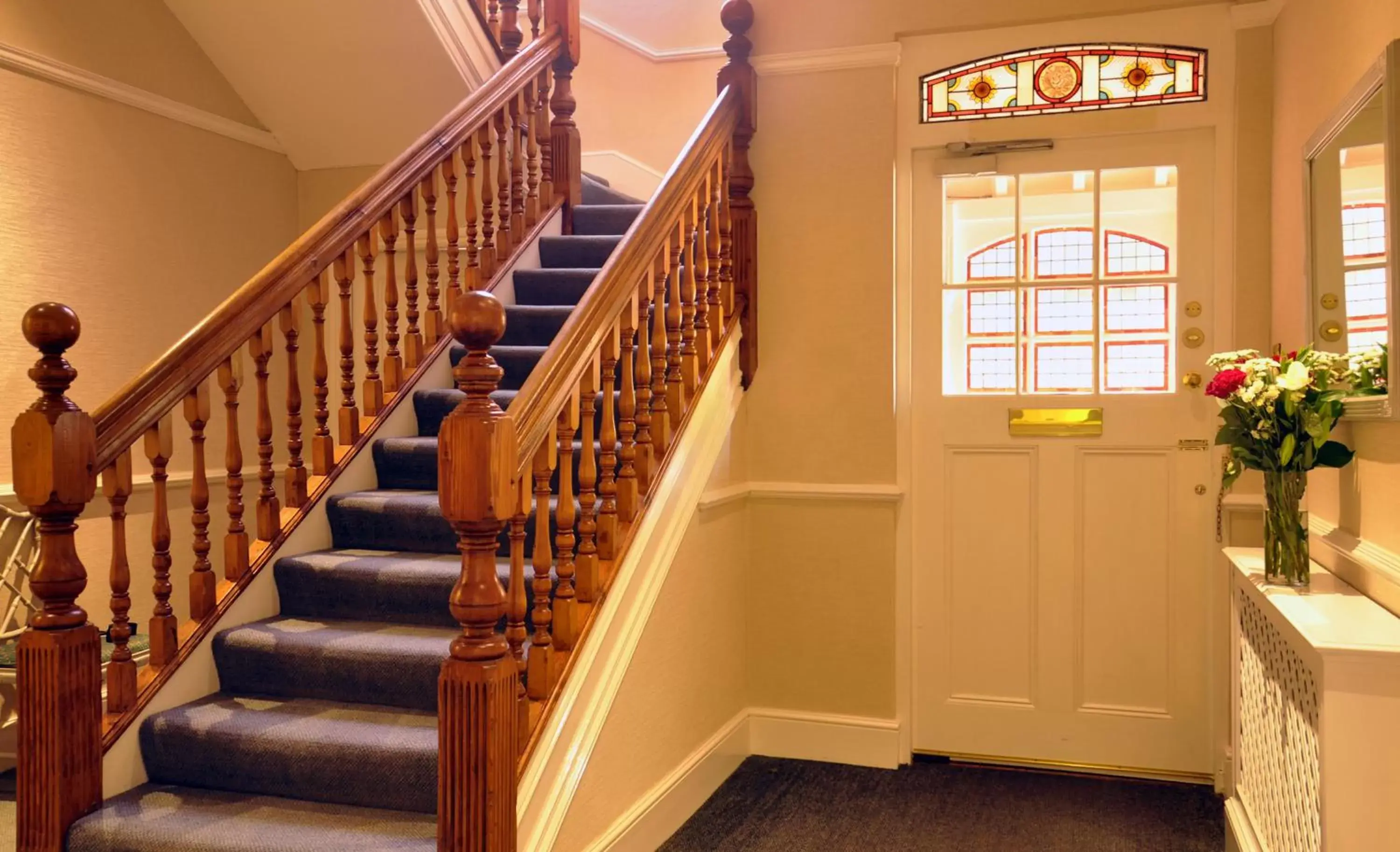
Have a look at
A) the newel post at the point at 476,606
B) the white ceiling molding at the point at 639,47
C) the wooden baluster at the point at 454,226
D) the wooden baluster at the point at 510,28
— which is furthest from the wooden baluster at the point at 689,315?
the white ceiling molding at the point at 639,47

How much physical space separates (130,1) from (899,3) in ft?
9.20

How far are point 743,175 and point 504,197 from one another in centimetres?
91

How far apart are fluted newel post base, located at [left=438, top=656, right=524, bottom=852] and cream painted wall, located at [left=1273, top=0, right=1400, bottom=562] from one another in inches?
68.4

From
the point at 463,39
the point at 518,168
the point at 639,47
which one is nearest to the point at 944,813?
the point at 518,168

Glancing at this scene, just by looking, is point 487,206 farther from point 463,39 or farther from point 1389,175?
point 1389,175

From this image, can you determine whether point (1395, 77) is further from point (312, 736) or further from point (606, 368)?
point (312, 736)

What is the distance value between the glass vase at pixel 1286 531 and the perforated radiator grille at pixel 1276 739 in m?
0.11

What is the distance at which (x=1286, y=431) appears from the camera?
2.42 meters

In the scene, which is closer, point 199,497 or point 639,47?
point 199,497

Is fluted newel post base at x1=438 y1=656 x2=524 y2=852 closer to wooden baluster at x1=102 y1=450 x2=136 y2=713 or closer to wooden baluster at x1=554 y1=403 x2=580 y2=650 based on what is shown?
wooden baluster at x1=554 y1=403 x2=580 y2=650

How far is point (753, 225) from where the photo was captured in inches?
150

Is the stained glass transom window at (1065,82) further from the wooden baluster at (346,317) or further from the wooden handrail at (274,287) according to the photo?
the wooden baluster at (346,317)

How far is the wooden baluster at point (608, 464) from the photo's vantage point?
2.72 meters

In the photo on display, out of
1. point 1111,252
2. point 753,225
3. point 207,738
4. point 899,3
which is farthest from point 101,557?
point 1111,252
